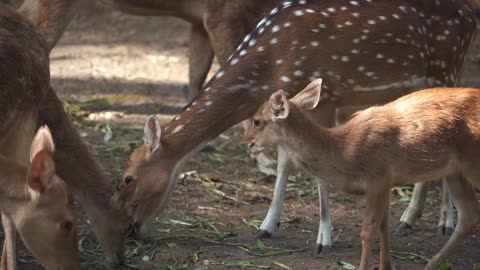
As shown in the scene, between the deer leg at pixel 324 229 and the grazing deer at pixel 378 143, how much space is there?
65 cm

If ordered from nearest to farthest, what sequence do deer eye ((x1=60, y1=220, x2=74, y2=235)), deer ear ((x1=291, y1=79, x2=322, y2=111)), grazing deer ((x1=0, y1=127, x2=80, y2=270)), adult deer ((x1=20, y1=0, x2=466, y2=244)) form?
grazing deer ((x1=0, y1=127, x2=80, y2=270)) < deer eye ((x1=60, y1=220, x2=74, y2=235)) < deer ear ((x1=291, y1=79, x2=322, y2=111)) < adult deer ((x1=20, y1=0, x2=466, y2=244))

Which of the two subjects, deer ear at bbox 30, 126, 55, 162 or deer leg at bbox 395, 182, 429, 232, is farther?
deer leg at bbox 395, 182, 429, 232

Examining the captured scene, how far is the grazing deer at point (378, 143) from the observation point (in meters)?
6.40

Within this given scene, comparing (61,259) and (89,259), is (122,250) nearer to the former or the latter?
(89,259)

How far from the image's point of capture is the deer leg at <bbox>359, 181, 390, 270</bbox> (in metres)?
6.40

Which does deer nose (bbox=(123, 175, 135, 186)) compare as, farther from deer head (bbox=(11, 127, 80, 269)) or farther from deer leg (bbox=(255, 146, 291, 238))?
deer head (bbox=(11, 127, 80, 269))

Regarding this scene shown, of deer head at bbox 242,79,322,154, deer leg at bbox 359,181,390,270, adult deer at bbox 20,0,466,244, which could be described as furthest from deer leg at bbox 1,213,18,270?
adult deer at bbox 20,0,466,244

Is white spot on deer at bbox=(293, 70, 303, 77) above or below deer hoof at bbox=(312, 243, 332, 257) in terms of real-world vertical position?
above

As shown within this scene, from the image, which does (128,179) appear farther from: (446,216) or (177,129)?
(446,216)

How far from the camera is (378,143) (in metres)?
6.42

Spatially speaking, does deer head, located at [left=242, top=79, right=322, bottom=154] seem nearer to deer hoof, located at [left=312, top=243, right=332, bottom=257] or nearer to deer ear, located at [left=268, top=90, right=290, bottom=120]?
deer ear, located at [left=268, top=90, right=290, bottom=120]

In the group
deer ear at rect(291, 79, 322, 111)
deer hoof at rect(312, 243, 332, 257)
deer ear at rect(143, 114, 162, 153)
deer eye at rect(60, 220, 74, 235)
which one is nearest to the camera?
deer eye at rect(60, 220, 74, 235)

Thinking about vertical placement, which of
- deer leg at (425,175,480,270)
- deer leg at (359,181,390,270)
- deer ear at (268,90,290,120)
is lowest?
deer leg at (425,175,480,270)

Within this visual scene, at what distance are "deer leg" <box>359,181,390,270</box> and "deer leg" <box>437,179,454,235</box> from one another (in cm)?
137
